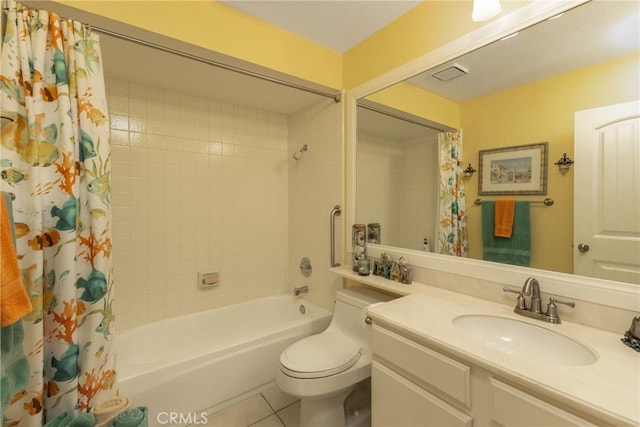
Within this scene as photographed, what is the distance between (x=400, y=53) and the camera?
167cm

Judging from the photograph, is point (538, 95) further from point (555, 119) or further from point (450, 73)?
point (450, 73)

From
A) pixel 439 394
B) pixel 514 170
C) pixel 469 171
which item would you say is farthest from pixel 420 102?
pixel 439 394

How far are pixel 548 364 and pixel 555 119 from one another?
0.96 metres

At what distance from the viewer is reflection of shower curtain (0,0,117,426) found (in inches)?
Result: 41.6

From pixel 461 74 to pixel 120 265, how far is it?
2517 millimetres

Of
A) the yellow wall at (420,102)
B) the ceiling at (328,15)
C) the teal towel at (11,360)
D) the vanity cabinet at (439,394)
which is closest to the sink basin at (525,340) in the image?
the vanity cabinet at (439,394)

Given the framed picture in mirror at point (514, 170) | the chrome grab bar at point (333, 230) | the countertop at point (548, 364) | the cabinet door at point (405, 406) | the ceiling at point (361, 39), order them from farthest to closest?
the chrome grab bar at point (333, 230) → the framed picture in mirror at point (514, 170) → the ceiling at point (361, 39) → the cabinet door at point (405, 406) → the countertop at point (548, 364)

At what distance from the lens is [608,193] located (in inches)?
39.6

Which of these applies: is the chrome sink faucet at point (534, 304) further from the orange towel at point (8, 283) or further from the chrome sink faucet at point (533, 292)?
the orange towel at point (8, 283)

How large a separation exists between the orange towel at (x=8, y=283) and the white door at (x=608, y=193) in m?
1.84

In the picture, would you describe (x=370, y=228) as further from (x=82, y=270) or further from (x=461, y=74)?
(x=82, y=270)

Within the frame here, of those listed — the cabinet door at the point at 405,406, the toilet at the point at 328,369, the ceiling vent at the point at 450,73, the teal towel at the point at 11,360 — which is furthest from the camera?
the ceiling vent at the point at 450,73

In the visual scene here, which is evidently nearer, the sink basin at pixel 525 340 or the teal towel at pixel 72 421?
the sink basin at pixel 525 340

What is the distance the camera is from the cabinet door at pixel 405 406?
0.91 m
